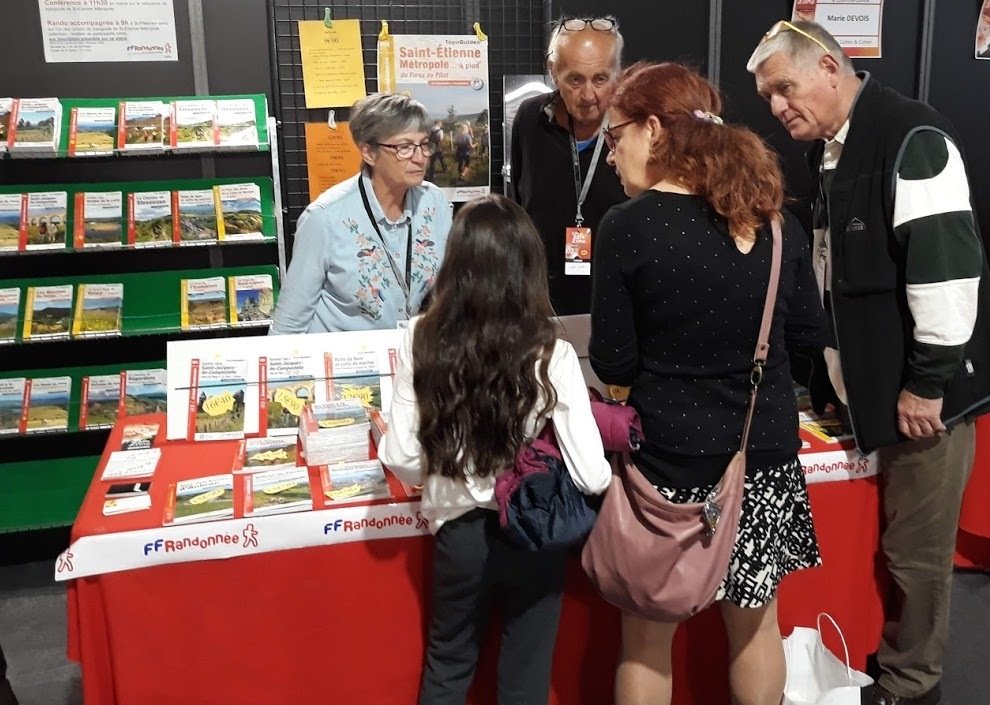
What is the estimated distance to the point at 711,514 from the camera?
1.70m

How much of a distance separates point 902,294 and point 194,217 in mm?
2623

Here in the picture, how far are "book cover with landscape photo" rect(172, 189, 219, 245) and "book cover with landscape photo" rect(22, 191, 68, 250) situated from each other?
42 cm

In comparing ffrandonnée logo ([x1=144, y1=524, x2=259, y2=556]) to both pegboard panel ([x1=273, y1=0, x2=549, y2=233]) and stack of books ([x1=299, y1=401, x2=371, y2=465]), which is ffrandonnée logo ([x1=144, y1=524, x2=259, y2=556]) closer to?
stack of books ([x1=299, y1=401, x2=371, y2=465])

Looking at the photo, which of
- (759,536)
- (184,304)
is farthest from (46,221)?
(759,536)

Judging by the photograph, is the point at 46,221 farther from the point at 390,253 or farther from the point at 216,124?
the point at 390,253

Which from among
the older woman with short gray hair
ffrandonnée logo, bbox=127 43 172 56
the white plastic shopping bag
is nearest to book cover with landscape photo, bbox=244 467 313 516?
the older woman with short gray hair

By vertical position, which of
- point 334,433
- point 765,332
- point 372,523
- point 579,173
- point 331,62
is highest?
point 331,62

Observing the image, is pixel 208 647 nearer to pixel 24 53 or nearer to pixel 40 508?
pixel 40 508

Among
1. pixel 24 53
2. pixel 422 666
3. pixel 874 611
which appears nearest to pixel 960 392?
pixel 874 611

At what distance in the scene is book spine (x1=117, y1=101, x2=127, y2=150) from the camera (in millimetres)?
3373

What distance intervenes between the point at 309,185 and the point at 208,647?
2.47 metres

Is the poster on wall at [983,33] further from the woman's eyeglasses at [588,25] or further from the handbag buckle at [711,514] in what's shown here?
the handbag buckle at [711,514]

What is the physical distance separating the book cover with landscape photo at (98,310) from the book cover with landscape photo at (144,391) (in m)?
0.22

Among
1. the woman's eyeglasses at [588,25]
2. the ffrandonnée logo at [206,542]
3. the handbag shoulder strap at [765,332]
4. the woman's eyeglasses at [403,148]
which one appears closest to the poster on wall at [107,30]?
the woman's eyeglasses at [403,148]
